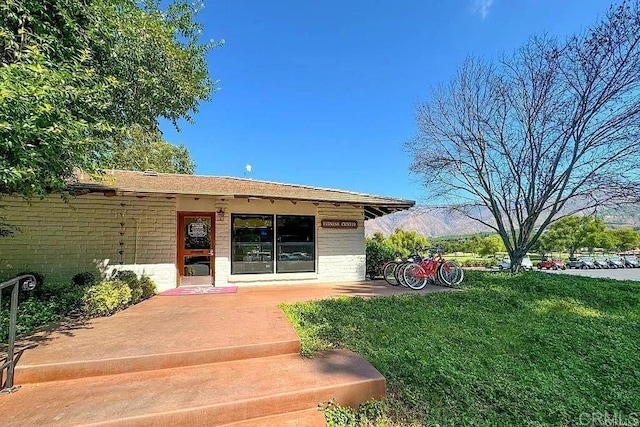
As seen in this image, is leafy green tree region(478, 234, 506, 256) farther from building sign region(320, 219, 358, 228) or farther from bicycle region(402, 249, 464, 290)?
building sign region(320, 219, 358, 228)

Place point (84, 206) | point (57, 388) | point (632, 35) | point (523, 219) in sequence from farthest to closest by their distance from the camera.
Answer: point (523, 219) < point (632, 35) < point (84, 206) < point (57, 388)

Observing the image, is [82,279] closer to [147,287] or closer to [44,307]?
[147,287]

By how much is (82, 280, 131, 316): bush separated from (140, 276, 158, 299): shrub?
45.0 inches

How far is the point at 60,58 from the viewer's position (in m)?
4.06

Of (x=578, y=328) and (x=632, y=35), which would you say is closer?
(x=578, y=328)

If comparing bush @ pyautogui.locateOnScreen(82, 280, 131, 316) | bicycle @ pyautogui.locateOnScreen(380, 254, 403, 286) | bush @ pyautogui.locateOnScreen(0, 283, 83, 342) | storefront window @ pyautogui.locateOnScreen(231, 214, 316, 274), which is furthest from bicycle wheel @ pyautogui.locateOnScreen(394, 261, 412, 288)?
bush @ pyautogui.locateOnScreen(0, 283, 83, 342)

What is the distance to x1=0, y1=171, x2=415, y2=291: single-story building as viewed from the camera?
710 centimetres

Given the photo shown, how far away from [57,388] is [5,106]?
2.87 metres

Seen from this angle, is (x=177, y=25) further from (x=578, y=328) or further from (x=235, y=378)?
(x=578, y=328)

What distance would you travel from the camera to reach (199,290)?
7.75m

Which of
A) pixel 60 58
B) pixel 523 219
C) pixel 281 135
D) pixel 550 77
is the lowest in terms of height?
pixel 523 219

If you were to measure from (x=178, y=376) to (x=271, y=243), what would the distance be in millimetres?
5652

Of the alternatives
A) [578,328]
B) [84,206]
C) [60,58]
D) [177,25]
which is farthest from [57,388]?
[177,25]

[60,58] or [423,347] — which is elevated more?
[60,58]
